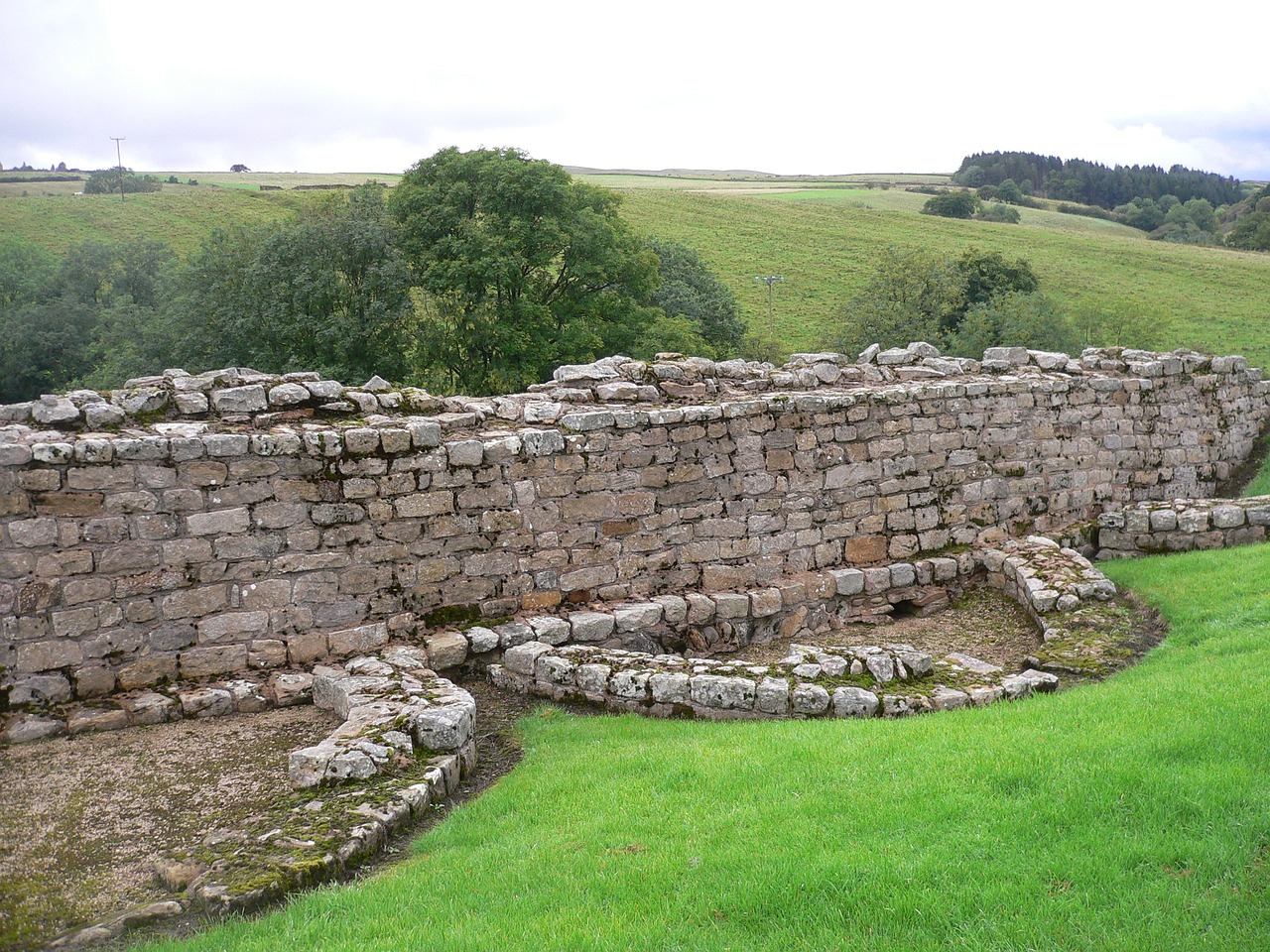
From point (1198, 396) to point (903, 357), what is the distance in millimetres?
6854

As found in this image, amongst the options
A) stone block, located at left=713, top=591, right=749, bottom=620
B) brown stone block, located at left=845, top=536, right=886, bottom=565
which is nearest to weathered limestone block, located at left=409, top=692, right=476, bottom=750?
stone block, located at left=713, top=591, right=749, bottom=620

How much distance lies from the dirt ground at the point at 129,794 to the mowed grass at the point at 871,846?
989mm

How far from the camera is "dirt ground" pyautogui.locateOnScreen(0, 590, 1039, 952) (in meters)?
5.90

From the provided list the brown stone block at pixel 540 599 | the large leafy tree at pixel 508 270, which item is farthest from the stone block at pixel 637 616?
the large leafy tree at pixel 508 270

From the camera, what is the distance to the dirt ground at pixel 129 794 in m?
5.90

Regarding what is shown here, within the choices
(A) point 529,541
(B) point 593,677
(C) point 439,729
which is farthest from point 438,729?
(A) point 529,541

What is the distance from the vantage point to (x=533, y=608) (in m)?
10.9

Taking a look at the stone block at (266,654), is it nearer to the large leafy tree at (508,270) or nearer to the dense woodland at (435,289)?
the large leafy tree at (508,270)

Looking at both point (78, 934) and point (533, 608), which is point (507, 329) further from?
point (78, 934)

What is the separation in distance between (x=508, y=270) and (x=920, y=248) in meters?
28.6

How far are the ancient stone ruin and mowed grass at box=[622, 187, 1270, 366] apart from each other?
34.0 m

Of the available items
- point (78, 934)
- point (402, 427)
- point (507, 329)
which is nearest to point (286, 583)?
point (402, 427)

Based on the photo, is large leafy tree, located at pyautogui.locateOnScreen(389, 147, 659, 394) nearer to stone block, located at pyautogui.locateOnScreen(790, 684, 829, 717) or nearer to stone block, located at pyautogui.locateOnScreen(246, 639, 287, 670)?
stone block, located at pyautogui.locateOnScreen(246, 639, 287, 670)

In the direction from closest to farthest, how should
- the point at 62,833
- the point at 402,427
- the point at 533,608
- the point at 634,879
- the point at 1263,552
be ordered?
1. the point at 634,879
2. the point at 62,833
3. the point at 402,427
4. the point at 533,608
5. the point at 1263,552
